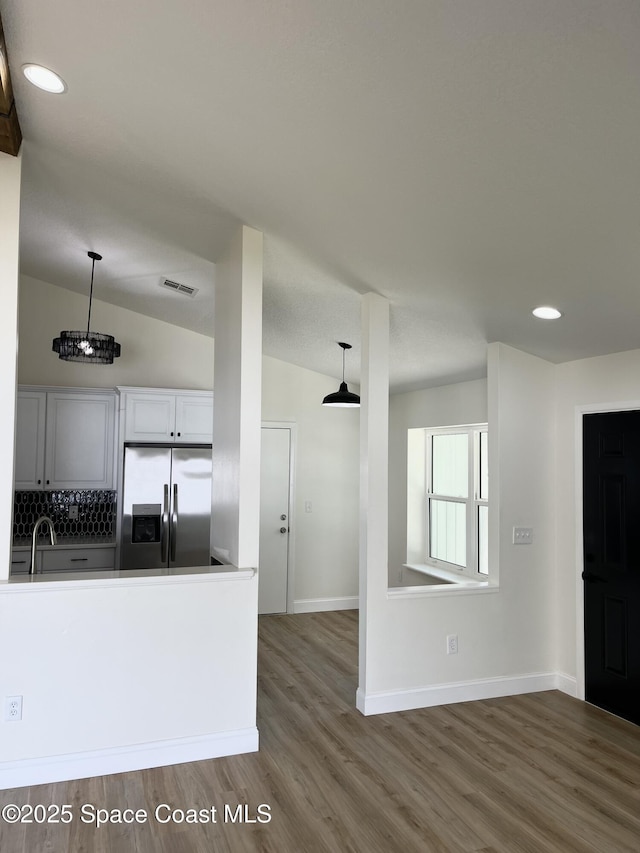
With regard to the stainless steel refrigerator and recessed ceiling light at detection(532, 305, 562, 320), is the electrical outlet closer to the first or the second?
the stainless steel refrigerator

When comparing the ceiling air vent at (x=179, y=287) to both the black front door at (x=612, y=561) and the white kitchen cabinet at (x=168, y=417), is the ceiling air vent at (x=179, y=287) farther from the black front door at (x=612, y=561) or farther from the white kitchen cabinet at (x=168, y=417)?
the black front door at (x=612, y=561)

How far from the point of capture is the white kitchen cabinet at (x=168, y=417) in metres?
5.70

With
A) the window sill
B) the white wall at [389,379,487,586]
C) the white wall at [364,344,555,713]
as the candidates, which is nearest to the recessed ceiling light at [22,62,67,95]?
the white wall at [364,344,555,713]

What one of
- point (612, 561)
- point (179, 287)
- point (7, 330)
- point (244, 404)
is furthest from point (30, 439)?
point (612, 561)

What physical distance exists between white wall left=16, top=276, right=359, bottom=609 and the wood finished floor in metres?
2.60

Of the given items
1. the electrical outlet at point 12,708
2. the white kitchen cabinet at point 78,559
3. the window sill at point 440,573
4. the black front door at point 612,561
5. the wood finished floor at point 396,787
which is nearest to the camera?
the wood finished floor at point 396,787

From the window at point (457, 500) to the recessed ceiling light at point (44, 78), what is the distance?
4214mm

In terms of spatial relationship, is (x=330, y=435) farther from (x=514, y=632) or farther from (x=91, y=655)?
(x=91, y=655)

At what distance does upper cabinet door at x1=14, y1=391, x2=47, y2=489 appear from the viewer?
18.1 feet

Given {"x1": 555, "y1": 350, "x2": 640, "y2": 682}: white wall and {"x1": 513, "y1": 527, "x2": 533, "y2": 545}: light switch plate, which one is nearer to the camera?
{"x1": 555, "y1": 350, "x2": 640, "y2": 682}: white wall

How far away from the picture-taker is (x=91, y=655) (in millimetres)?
3145

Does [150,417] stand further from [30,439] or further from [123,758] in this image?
[123,758]

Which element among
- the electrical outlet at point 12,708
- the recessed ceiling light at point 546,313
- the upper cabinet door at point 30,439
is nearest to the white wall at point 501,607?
the recessed ceiling light at point 546,313

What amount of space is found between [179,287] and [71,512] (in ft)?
7.96
